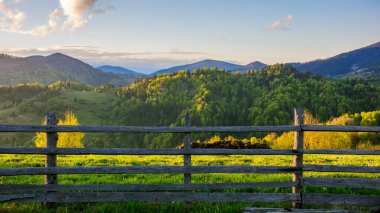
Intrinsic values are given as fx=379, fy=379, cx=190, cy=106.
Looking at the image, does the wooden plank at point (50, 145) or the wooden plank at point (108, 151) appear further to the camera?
the wooden plank at point (50, 145)

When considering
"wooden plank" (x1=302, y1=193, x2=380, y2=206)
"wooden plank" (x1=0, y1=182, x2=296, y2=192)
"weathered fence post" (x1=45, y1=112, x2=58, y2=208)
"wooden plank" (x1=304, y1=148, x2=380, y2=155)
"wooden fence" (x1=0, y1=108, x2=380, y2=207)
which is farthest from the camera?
"wooden plank" (x1=304, y1=148, x2=380, y2=155)

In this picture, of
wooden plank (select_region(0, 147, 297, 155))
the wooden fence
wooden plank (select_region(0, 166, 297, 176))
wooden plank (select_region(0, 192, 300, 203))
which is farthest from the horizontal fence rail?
wooden plank (select_region(0, 192, 300, 203))

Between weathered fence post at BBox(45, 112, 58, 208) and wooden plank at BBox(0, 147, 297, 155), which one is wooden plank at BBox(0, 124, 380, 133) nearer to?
weathered fence post at BBox(45, 112, 58, 208)

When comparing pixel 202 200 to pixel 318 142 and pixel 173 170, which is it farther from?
pixel 318 142

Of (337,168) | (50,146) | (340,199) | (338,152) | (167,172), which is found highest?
(50,146)

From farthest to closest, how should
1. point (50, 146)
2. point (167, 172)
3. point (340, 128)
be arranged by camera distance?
point (340, 128) → point (167, 172) → point (50, 146)

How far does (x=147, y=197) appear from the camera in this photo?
917cm

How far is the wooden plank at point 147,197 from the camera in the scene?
29.6 ft

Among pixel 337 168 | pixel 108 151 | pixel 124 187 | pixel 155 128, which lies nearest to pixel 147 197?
pixel 124 187

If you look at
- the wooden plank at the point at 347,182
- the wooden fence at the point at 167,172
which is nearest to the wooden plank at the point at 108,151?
the wooden fence at the point at 167,172

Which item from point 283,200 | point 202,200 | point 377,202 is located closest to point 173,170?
point 202,200

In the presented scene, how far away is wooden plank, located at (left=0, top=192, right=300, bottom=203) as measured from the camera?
9.02 metres

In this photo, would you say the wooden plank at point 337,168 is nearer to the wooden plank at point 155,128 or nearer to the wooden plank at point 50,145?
the wooden plank at point 155,128

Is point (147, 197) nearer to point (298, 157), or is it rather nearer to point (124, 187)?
point (124, 187)
